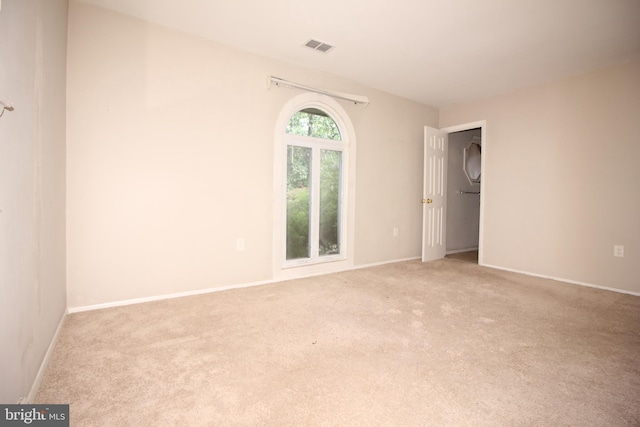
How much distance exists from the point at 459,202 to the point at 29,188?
218 inches

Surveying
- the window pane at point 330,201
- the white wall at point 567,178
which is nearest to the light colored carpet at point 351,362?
the white wall at point 567,178

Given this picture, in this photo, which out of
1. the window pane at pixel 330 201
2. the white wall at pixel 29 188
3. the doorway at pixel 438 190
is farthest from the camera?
the doorway at pixel 438 190

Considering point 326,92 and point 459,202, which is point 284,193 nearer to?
point 326,92

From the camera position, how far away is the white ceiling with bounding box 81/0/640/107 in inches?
90.0

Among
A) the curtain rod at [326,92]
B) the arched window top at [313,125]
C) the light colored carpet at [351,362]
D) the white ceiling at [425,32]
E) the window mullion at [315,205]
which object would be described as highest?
the white ceiling at [425,32]

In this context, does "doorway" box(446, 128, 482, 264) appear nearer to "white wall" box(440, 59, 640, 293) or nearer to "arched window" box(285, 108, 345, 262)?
"white wall" box(440, 59, 640, 293)

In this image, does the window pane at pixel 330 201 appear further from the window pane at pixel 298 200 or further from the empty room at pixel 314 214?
the window pane at pixel 298 200

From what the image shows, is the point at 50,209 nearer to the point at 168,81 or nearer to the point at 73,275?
the point at 73,275

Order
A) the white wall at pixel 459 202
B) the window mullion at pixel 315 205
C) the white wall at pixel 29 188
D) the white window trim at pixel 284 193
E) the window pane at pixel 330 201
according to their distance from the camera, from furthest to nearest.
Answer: the white wall at pixel 459 202 → the window pane at pixel 330 201 → the window mullion at pixel 315 205 → the white window trim at pixel 284 193 → the white wall at pixel 29 188

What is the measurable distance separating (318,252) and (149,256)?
1.87m

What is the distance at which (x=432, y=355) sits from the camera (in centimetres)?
173

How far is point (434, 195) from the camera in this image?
4.56 m

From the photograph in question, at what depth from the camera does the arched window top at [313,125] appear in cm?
344

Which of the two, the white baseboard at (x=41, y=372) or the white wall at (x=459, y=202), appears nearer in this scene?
the white baseboard at (x=41, y=372)
